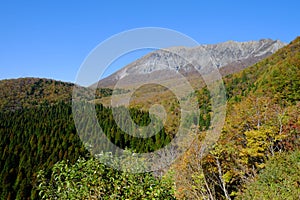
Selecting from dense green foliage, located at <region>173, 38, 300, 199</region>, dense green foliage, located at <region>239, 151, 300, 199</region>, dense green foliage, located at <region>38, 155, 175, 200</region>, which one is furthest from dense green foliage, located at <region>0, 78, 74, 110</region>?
dense green foliage, located at <region>38, 155, 175, 200</region>

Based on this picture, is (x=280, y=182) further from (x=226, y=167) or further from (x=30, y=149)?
(x=30, y=149)

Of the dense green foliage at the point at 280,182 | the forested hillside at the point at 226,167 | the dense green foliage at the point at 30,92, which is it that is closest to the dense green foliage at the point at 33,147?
the forested hillside at the point at 226,167

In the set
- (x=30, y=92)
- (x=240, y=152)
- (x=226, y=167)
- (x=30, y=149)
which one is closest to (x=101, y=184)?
(x=240, y=152)

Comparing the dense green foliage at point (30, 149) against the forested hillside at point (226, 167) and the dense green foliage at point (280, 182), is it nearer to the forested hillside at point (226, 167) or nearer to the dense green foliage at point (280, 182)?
the forested hillside at point (226, 167)

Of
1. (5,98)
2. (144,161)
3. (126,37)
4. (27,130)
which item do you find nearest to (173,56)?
(126,37)

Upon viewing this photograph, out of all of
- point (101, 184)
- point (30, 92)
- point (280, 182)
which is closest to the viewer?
point (101, 184)

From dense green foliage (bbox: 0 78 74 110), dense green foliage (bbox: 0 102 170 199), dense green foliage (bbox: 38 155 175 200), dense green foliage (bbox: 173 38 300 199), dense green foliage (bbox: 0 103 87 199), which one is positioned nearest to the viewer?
dense green foliage (bbox: 38 155 175 200)

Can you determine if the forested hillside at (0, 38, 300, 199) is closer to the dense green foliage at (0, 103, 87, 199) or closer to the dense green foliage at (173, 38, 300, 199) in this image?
the dense green foliage at (173, 38, 300, 199)

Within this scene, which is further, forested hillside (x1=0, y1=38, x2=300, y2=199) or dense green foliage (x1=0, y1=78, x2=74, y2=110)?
dense green foliage (x1=0, y1=78, x2=74, y2=110)

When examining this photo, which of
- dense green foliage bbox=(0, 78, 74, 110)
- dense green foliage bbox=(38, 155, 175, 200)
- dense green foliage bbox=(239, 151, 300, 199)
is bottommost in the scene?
dense green foliage bbox=(239, 151, 300, 199)

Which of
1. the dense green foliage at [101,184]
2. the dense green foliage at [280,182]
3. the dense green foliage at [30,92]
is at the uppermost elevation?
the dense green foliage at [30,92]

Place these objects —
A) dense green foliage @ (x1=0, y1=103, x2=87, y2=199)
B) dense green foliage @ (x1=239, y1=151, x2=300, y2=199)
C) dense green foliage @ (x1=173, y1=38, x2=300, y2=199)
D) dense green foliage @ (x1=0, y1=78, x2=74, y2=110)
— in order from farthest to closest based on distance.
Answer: dense green foliage @ (x1=0, y1=78, x2=74, y2=110) < dense green foliage @ (x1=0, y1=103, x2=87, y2=199) < dense green foliage @ (x1=173, y1=38, x2=300, y2=199) < dense green foliage @ (x1=239, y1=151, x2=300, y2=199)

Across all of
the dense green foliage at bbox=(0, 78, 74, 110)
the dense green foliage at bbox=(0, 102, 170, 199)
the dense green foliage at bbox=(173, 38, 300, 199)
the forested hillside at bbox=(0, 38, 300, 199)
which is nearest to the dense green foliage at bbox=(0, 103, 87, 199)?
the dense green foliage at bbox=(0, 102, 170, 199)

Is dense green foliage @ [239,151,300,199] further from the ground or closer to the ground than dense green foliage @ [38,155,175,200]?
closer to the ground
